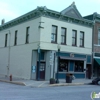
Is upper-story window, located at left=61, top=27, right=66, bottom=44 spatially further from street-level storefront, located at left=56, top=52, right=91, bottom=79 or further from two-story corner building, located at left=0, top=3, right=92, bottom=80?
street-level storefront, located at left=56, top=52, right=91, bottom=79

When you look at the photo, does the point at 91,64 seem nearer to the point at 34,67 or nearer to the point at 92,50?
the point at 92,50

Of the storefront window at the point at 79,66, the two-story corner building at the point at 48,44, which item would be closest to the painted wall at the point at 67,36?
the two-story corner building at the point at 48,44

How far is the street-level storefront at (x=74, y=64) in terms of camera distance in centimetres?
2516

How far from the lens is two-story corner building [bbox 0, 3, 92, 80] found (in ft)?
77.6

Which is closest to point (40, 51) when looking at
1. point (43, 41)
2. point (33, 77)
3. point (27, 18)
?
point (43, 41)

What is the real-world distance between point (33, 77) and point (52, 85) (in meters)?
5.47

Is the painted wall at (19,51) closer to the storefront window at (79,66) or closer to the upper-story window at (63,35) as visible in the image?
the upper-story window at (63,35)

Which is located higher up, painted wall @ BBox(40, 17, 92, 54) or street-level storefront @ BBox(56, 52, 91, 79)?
painted wall @ BBox(40, 17, 92, 54)

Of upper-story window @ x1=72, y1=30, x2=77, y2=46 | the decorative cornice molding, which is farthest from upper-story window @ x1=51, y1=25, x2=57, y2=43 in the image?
upper-story window @ x1=72, y1=30, x2=77, y2=46

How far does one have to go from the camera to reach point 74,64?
2647 cm

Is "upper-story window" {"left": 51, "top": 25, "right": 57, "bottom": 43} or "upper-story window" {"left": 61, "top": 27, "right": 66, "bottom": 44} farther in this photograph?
"upper-story window" {"left": 61, "top": 27, "right": 66, "bottom": 44}

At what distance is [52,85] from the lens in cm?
1900

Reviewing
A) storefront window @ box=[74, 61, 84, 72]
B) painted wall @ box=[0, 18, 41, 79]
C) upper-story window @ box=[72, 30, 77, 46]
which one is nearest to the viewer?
painted wall @ box=[0, 18, 41, 79]

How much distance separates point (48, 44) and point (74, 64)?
499 cm
